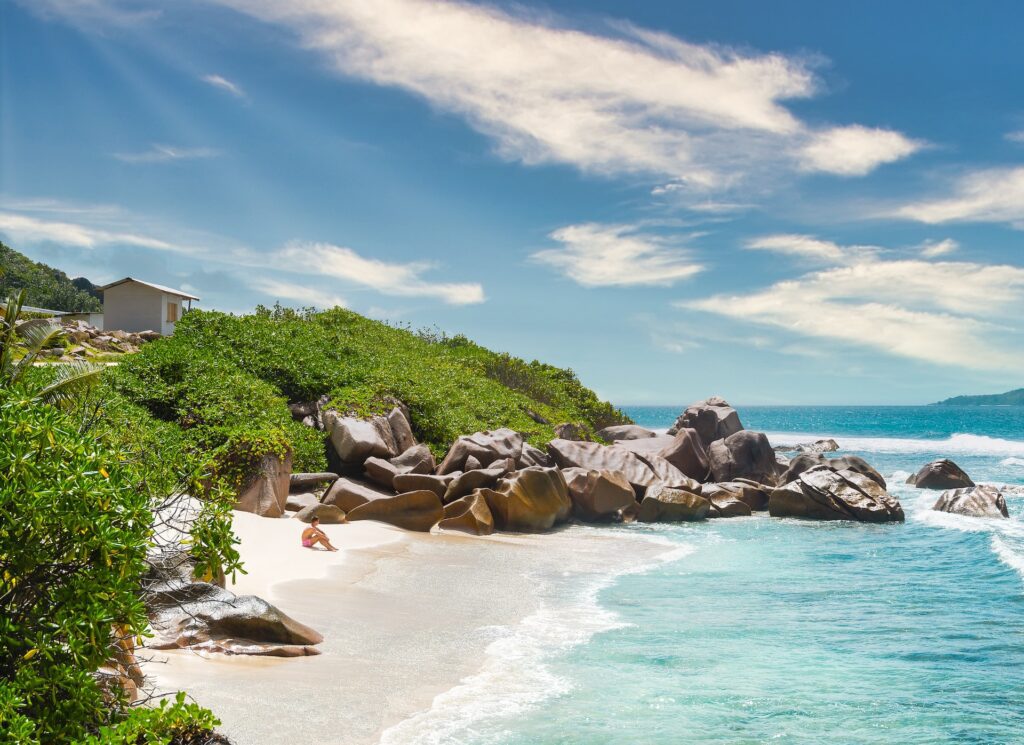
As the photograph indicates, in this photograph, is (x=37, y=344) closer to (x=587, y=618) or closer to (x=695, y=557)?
(x=587, y=618)

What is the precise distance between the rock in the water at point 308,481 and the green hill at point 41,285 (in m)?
52.0

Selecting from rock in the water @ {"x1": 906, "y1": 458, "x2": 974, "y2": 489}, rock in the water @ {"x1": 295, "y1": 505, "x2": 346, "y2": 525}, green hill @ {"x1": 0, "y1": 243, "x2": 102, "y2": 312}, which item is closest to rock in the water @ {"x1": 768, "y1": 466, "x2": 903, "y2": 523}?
rock in the water @ {"x1": 906, "y1": 458, "x2": 974, "y2": 489}

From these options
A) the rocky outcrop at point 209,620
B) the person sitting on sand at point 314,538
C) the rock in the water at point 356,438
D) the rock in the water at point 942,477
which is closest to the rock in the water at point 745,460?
the rock in the water at point 942,477

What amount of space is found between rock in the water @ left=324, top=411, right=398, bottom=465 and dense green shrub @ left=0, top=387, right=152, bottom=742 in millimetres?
17457

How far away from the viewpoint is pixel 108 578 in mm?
5383

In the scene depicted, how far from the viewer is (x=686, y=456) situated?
31984 mm

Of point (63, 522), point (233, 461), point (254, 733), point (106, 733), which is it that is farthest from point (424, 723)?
point (233, 461)

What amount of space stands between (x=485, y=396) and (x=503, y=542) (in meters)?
15.6

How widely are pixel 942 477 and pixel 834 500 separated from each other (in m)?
12.0

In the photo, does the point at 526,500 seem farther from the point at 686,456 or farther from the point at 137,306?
the point at 137,306

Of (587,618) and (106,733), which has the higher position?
(106,733)

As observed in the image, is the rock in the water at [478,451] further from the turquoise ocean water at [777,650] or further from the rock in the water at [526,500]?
the turquoise ocean water at [777,650]

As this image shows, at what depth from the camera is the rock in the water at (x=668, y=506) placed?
24938 mm

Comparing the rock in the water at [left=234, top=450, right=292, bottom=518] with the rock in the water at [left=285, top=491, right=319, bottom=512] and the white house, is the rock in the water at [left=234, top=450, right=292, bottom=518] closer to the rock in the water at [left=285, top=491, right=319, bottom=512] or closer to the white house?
the rock in the water at [left=285, top=491, right=319, bottom=512]
